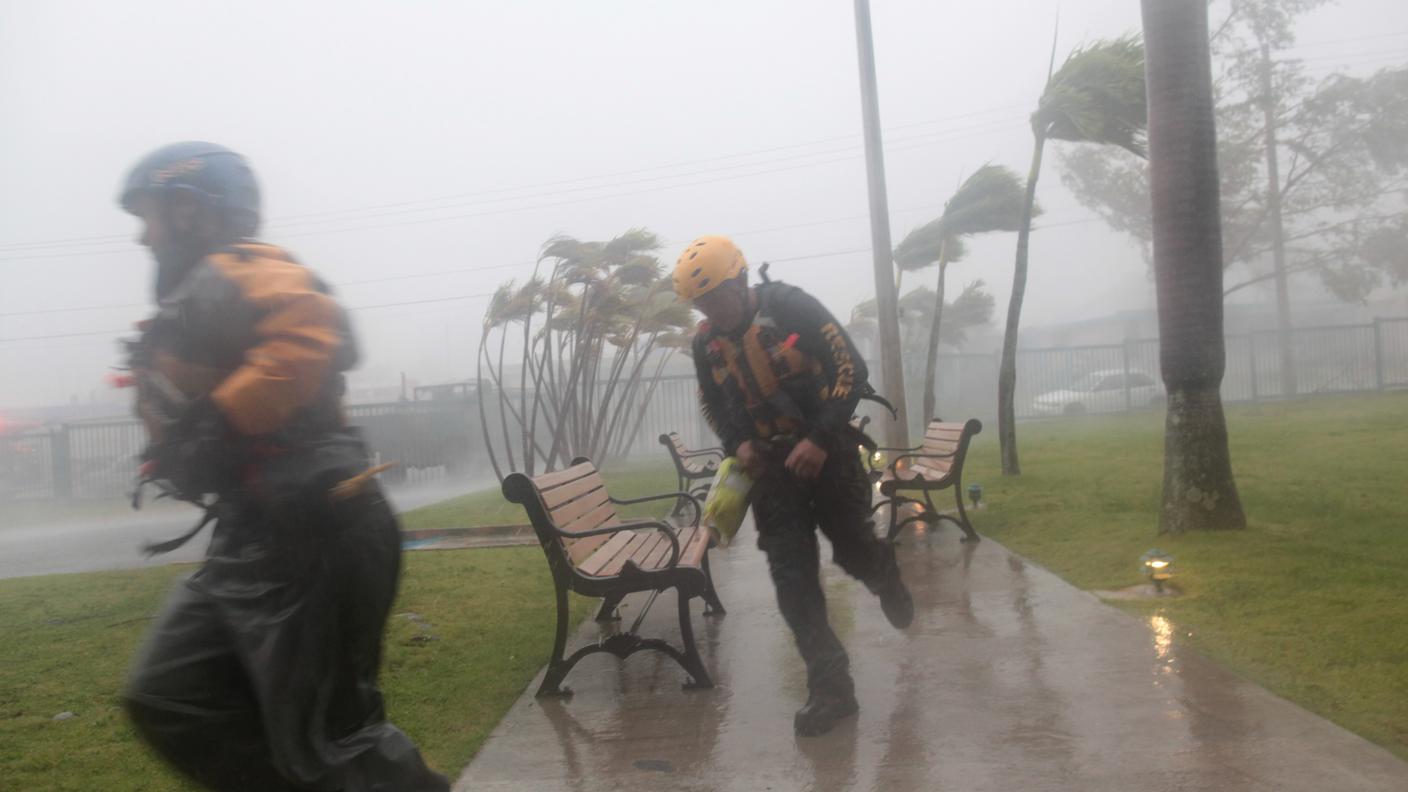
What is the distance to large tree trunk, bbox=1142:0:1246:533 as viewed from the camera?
23.2ft

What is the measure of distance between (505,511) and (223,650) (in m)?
10.2

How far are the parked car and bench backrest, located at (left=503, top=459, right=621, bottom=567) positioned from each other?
69.5 ft

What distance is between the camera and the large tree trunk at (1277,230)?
78.3 ft

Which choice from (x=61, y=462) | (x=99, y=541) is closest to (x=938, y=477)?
(x=99, y=541)

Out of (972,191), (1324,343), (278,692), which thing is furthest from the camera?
(1324,343)

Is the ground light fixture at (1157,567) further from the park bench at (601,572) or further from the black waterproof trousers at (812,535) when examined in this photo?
the park bench at (601,572)

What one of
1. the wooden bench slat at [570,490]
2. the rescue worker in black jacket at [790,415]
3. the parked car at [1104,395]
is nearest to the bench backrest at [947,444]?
the wooden bench slat at [570,490]

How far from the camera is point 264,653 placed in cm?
213

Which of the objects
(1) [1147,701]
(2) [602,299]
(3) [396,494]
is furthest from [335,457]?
(3) [396,494]

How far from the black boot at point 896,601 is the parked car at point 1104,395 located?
22049 mm

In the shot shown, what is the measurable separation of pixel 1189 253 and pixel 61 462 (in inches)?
773

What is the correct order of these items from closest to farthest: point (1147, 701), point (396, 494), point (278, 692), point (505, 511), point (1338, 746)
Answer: point (278, 692) < point (1338, 746) < point (1147, 701) < point (505, 511) < point (396, 494)

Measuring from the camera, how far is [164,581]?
812cm

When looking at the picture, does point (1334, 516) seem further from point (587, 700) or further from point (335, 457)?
point (335, 457)
